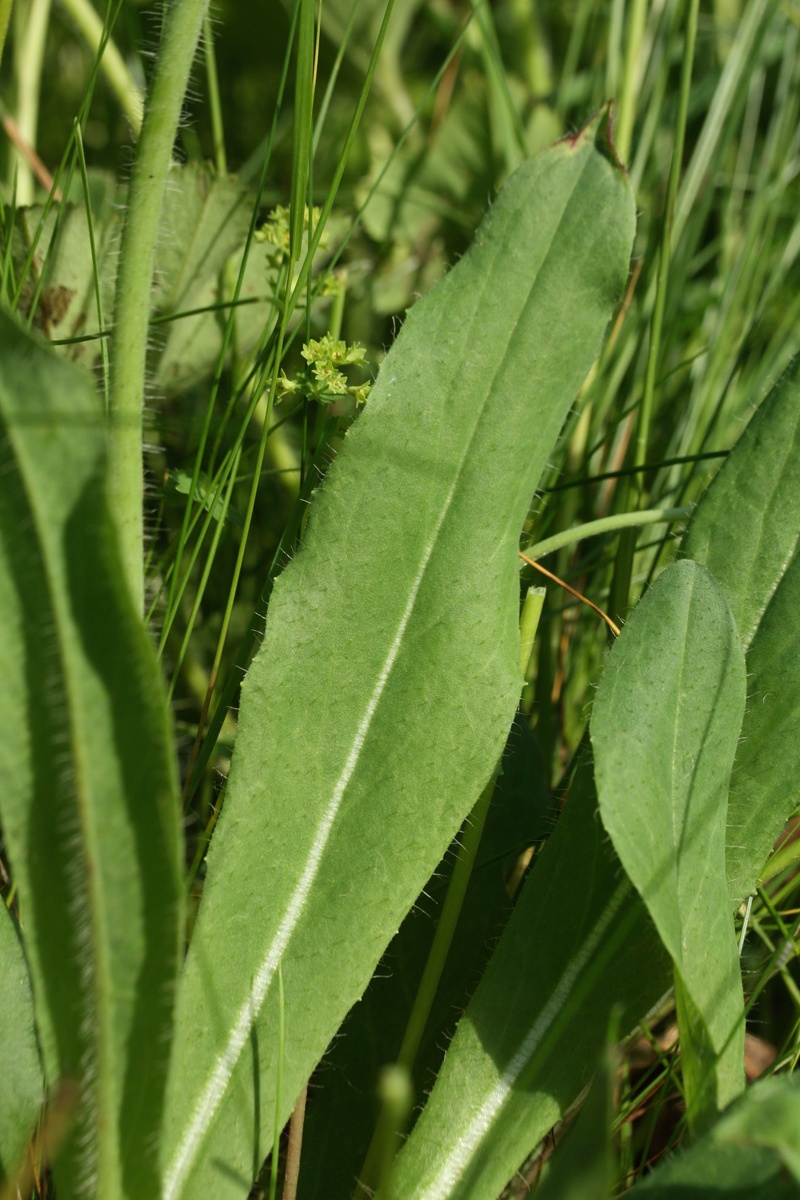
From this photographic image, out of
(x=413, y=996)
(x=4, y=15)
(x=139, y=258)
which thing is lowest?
(x=413, y=996)

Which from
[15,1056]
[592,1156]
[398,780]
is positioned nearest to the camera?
[592,1156]

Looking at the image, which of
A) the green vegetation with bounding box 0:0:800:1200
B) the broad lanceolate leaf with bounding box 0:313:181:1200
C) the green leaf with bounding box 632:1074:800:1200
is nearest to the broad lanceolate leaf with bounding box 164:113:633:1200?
the green vegetation with bounding box 0:0:800:1200

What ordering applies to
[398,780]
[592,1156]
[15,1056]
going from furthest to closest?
[398,780]
[15,1056]
[592,1156]

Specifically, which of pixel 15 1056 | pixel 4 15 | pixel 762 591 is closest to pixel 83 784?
pixel 15 1056

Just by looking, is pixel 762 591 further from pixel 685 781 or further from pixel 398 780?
pixel 398 780

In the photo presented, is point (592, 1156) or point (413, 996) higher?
point (592, 1156)

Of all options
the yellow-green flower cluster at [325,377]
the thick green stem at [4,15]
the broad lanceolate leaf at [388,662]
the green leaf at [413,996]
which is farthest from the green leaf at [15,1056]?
the thick green stem at [4,15]
